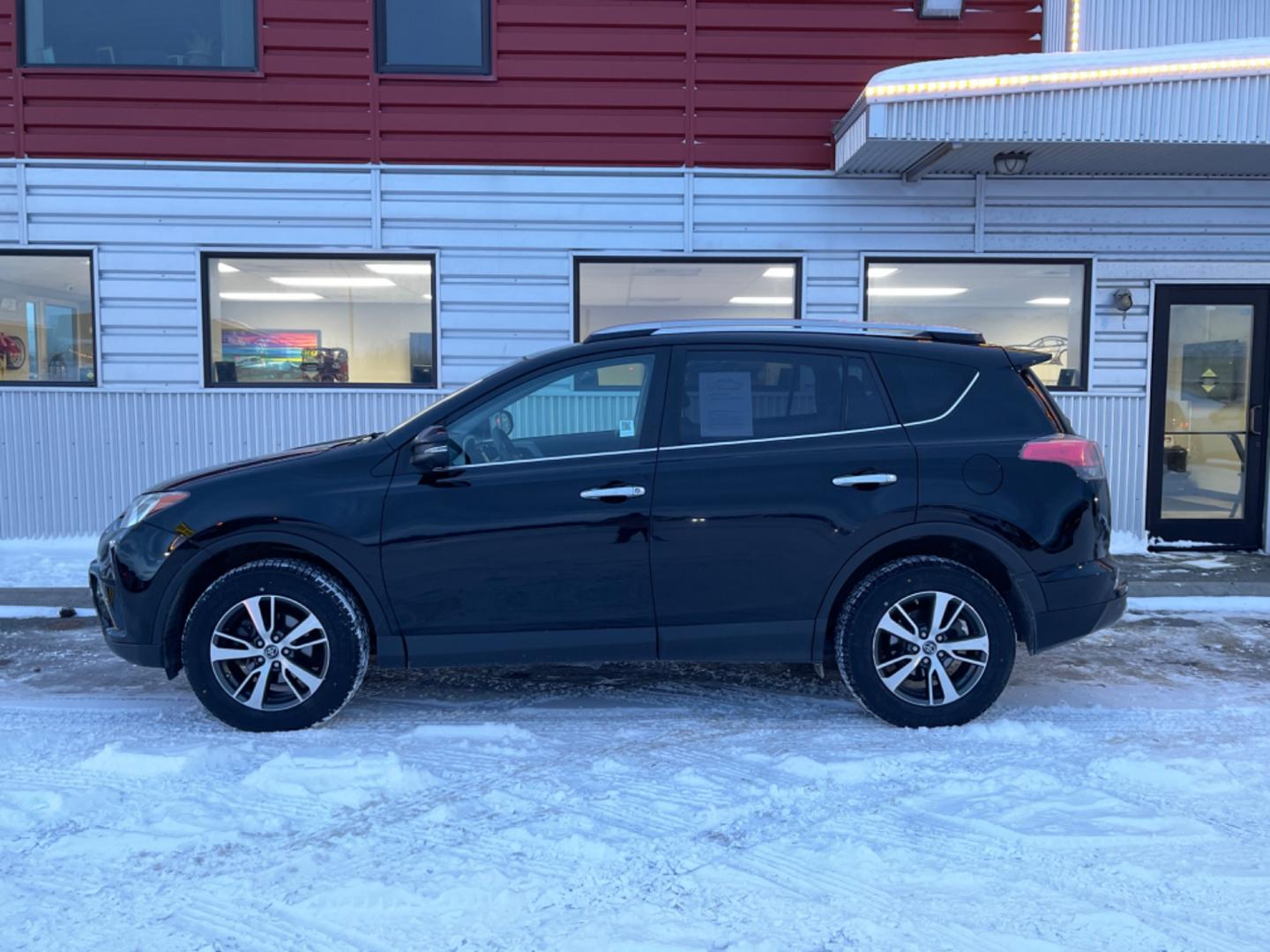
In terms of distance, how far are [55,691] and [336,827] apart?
2.59 metres

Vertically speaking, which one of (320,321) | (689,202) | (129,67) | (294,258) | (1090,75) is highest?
(129,67)

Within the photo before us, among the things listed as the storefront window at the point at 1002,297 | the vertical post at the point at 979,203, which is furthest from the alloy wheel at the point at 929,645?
the vertical post at the point at 979,203

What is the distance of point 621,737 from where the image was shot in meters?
4.35

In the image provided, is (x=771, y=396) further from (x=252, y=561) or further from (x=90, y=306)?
(x=90, y=306)

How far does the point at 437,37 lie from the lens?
8820 mm

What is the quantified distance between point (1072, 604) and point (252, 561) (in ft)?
12.0

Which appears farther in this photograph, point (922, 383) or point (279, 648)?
point (922, 383)

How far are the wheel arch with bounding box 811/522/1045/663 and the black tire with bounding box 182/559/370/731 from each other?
2058 millimetres

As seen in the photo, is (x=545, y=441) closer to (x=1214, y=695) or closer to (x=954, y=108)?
(x=1214, y=695)

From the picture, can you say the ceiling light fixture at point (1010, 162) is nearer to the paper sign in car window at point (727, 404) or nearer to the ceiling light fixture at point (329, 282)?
the paper sign in car window at point (727, 404)

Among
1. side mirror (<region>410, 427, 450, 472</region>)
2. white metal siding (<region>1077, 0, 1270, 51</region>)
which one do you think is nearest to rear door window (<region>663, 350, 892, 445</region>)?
side mirror (<region>410, 427, 450, 472</region>)

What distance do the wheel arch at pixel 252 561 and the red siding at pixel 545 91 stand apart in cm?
538

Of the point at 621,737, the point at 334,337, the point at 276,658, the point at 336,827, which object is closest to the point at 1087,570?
the point at 621,737

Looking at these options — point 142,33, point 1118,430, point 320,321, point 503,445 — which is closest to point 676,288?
point 320,321
